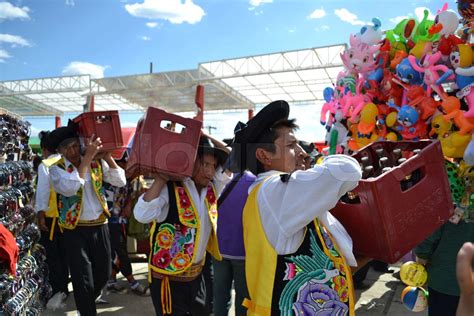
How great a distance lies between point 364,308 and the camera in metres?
4.52

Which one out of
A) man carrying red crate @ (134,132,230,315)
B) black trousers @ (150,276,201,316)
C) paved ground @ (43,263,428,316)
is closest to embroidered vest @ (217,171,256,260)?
man carrying red crate @ (134,132,230,315)

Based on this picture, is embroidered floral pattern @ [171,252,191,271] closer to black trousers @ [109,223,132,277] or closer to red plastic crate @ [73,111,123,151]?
red plastic crate @ [73,111,123,151]

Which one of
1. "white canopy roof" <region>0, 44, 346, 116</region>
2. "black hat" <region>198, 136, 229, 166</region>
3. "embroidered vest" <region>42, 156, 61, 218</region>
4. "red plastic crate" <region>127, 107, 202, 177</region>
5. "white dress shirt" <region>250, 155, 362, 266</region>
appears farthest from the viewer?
"white canopy roof" <region>0, 44, 346, 116</region>

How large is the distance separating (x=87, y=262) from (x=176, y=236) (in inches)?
56.2

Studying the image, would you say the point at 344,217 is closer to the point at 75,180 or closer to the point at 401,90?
the point at 401,90

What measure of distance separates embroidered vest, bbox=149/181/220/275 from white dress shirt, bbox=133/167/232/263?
0.12ft

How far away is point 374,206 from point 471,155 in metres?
1.24

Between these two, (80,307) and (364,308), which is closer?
(80,307)

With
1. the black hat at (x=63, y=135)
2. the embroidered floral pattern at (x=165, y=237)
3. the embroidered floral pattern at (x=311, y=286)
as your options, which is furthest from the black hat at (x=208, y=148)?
the black hat at (x=63, y=135)

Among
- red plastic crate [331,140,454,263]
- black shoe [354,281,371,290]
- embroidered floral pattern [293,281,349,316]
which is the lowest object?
black shoe [354,281,371,290]

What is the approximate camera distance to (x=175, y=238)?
2697mm

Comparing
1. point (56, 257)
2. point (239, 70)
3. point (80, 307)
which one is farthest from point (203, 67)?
point (80, 307)

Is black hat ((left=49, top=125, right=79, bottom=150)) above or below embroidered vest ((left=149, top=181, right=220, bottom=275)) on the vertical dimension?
above

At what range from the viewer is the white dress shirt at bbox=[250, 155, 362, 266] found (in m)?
1.54
